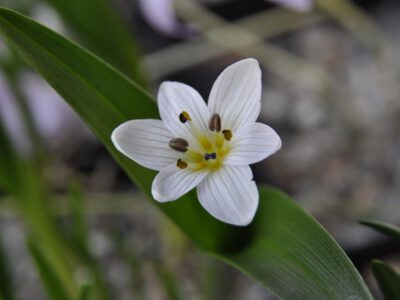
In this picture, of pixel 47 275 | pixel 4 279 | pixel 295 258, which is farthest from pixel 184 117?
pixel 4 279

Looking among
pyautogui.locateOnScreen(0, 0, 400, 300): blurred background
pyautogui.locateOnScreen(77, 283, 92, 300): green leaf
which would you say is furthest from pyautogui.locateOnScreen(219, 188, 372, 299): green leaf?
pyautogui.locateOnScreen(0, 0, 400, 300): blurred background

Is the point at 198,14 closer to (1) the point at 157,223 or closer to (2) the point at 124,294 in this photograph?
(1) the point at 157,223

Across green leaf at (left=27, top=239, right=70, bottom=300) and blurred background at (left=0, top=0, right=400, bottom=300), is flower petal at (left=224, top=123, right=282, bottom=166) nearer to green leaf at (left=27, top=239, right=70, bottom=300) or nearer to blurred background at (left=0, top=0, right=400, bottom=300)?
green leaf at (left=27, top=239, right=70, bottom=300)

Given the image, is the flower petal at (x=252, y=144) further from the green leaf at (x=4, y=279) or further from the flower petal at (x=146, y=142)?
the green leaf at (x=4, y=279)

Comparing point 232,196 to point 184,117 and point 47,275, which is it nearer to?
point 184,117

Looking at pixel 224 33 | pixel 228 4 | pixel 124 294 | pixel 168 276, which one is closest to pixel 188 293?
pixel 124 294

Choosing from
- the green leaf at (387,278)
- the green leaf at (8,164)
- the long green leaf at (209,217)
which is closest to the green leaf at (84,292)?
the long green leaf at (209,217)

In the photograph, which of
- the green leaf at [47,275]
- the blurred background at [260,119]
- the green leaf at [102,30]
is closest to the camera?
the green leaf at [47,275]
